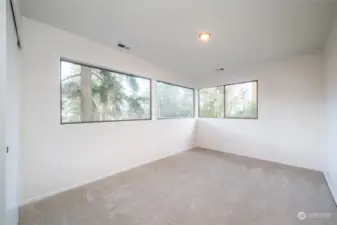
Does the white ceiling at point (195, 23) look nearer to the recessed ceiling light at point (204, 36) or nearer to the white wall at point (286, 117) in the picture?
the recessed ceiling light at point (204, 36)

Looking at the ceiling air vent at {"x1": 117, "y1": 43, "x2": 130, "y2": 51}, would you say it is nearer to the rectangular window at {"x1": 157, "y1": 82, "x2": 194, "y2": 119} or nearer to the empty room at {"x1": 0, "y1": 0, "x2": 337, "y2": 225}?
the empty room at {"x1": 0, "y1": 0, "x2": 337, "y2": 225}

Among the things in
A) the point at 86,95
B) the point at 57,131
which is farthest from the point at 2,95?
the point at 86,95

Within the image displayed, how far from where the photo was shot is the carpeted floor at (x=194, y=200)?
6.20 ft

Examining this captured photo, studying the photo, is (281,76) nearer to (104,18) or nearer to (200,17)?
(200,17)

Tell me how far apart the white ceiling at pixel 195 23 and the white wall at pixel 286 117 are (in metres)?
0.49

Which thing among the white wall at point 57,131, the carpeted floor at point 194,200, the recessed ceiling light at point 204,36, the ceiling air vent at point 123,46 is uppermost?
the recessed ceiling light at point 204,36

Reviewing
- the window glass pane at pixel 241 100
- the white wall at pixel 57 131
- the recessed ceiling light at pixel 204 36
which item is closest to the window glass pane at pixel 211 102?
the window glass pane at pixel 241 100

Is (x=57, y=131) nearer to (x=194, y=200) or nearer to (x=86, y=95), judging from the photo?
(x=86, y=95)

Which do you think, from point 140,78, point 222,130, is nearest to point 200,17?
point 140,78

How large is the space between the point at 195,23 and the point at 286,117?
298cm

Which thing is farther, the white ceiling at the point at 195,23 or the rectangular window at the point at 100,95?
the rectangular window at the point at 100,95

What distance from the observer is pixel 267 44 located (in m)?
3.07

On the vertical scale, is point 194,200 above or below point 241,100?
below

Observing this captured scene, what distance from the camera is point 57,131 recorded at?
8.29 feet
